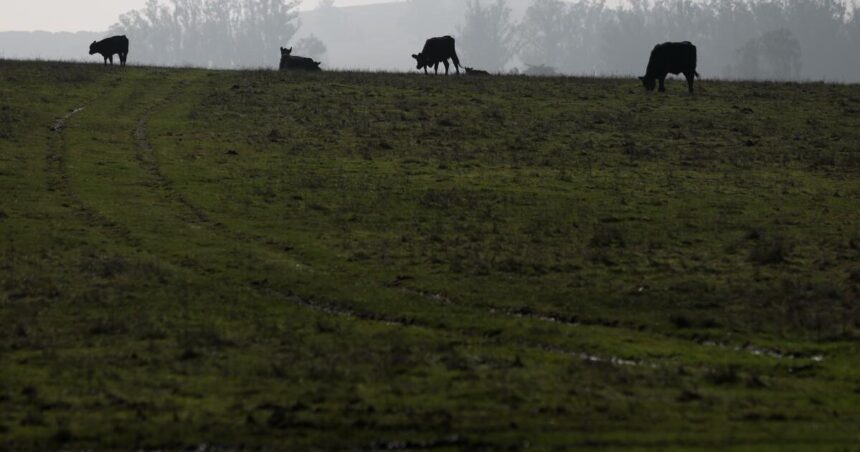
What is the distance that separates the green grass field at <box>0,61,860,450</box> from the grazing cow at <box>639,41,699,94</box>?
546cm

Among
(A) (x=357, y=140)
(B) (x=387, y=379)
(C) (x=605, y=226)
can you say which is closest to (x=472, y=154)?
(A) (x=357, y=140)

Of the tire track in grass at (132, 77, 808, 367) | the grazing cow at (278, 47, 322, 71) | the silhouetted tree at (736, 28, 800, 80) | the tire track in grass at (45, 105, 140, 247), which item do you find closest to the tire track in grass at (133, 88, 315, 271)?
the tire track in grass at (132, 77, 808, 367)

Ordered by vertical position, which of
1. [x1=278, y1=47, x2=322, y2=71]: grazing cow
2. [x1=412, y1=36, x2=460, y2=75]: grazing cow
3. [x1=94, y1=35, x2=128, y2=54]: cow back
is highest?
[x1=412, y1=36, x2=460, y2=75]: grazing cow

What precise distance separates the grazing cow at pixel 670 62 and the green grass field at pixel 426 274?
5.46m

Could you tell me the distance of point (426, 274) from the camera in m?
24.5

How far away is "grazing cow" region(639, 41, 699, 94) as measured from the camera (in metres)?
54.8

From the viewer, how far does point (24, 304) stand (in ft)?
69.8

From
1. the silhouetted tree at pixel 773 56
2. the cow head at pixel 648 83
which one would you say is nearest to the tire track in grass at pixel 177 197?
the cow head at pixel 648 83

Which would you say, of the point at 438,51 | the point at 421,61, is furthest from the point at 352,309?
the point at 421,61

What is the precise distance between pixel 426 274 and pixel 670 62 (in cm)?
3324

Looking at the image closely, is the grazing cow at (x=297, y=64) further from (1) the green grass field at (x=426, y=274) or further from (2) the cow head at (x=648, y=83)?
(2) the cow head at (x=648, y=83)

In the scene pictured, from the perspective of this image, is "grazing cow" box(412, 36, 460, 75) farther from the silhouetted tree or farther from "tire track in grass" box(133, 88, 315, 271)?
the silhouetted tree

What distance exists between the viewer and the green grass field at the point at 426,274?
1551 centimetres

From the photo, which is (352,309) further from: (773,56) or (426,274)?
(773,56)
